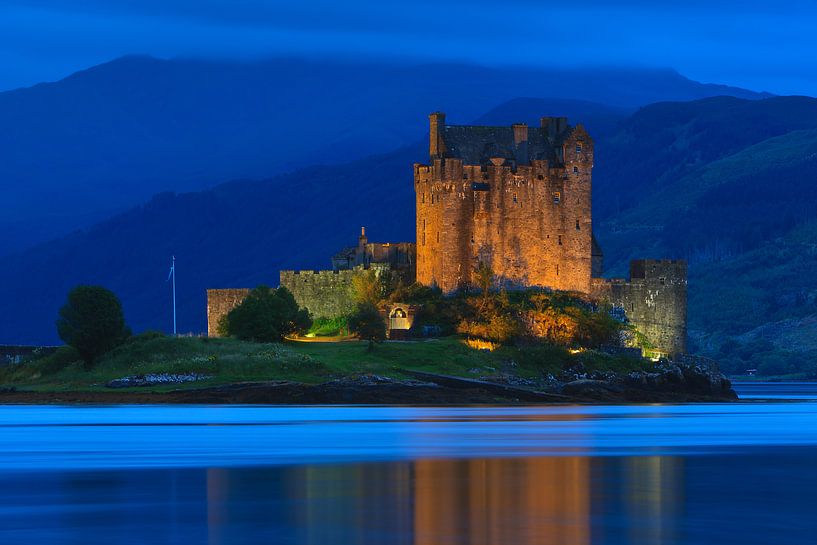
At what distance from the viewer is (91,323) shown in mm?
102062

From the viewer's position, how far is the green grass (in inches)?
3848

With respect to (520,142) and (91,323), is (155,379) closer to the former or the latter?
(91,323)

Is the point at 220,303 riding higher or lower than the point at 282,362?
higher

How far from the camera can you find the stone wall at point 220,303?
12250 centimetres

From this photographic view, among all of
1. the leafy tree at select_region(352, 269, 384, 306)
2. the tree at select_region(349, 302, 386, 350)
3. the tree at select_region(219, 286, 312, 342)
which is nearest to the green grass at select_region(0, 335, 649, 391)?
the tree at select_region(219, 286, 312, 342)

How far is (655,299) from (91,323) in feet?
118

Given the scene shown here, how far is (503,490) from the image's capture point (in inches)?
1740

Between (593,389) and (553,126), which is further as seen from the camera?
(553,126)

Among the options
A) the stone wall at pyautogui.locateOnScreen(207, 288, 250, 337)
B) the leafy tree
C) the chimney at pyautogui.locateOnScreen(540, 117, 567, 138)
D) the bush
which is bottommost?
the bush

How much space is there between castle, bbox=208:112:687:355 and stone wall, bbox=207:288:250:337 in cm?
969

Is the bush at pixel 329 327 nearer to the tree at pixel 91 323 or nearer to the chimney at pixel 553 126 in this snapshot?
the tree at pixel 91 323

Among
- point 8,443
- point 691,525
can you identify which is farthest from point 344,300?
point 691,525

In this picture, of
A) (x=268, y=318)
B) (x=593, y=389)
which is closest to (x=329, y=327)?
(x=268, y=318)

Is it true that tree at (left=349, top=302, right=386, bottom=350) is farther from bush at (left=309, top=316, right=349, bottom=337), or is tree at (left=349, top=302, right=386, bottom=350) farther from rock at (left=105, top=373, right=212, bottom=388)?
rock at (left=105, top=373, right=212, bottom=388)
